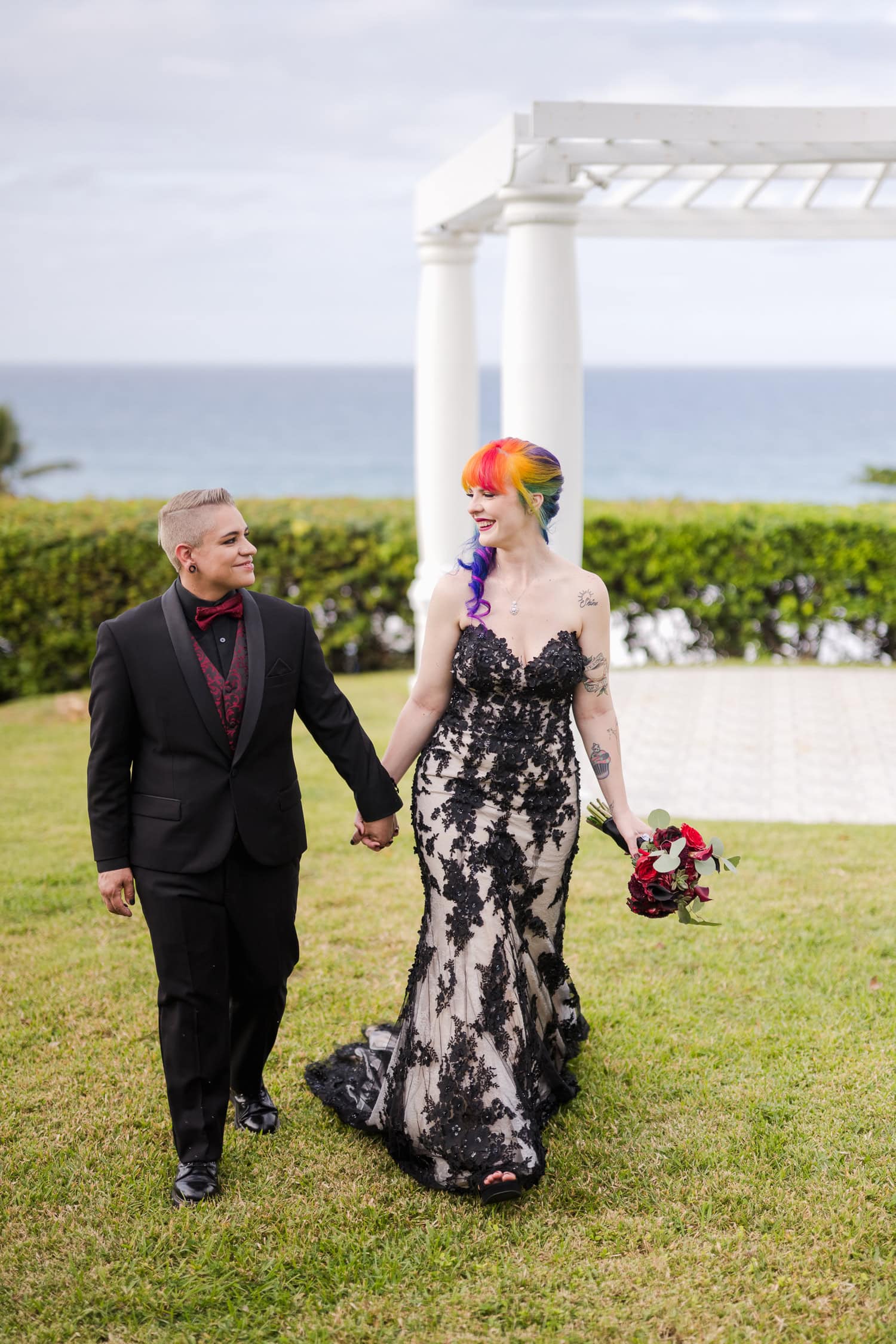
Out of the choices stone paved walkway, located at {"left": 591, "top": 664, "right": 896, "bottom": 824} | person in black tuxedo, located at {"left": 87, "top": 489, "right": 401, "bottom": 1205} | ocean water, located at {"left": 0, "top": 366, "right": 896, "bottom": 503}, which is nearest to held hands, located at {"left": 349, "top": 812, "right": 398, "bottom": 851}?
person in black tuxedo, located at {"left": 87, "top": 489, "right": 401, "bottom": 1205}

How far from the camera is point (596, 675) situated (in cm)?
418

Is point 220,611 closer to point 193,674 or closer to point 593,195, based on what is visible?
point 193,674

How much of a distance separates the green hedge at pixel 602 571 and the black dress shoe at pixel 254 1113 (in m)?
7.91

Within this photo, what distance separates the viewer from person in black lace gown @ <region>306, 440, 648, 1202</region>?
12.9 feet

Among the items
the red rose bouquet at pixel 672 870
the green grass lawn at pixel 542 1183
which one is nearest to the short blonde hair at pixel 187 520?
the red rose bouquet at pixel 672 870

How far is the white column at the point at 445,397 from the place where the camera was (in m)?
9.84

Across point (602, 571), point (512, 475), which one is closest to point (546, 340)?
point (512, 475)

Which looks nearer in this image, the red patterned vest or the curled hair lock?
the red patterned vest

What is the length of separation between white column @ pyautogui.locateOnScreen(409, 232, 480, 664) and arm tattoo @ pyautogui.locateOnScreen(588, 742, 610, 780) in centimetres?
566

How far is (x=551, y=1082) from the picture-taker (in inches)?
172

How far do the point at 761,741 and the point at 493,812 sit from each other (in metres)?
6.12

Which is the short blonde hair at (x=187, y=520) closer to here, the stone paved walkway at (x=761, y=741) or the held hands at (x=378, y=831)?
the held hands at (x=378, y=831)

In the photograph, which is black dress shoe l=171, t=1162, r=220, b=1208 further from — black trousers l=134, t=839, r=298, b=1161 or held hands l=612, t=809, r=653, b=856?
held hands l=612, t=809, r=653, b=856

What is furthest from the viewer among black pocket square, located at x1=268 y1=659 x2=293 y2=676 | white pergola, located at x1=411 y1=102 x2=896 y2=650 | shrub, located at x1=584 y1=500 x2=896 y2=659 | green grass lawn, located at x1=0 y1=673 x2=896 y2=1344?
shrub, located at x1=584 y1=500 x2=896 y2=659
